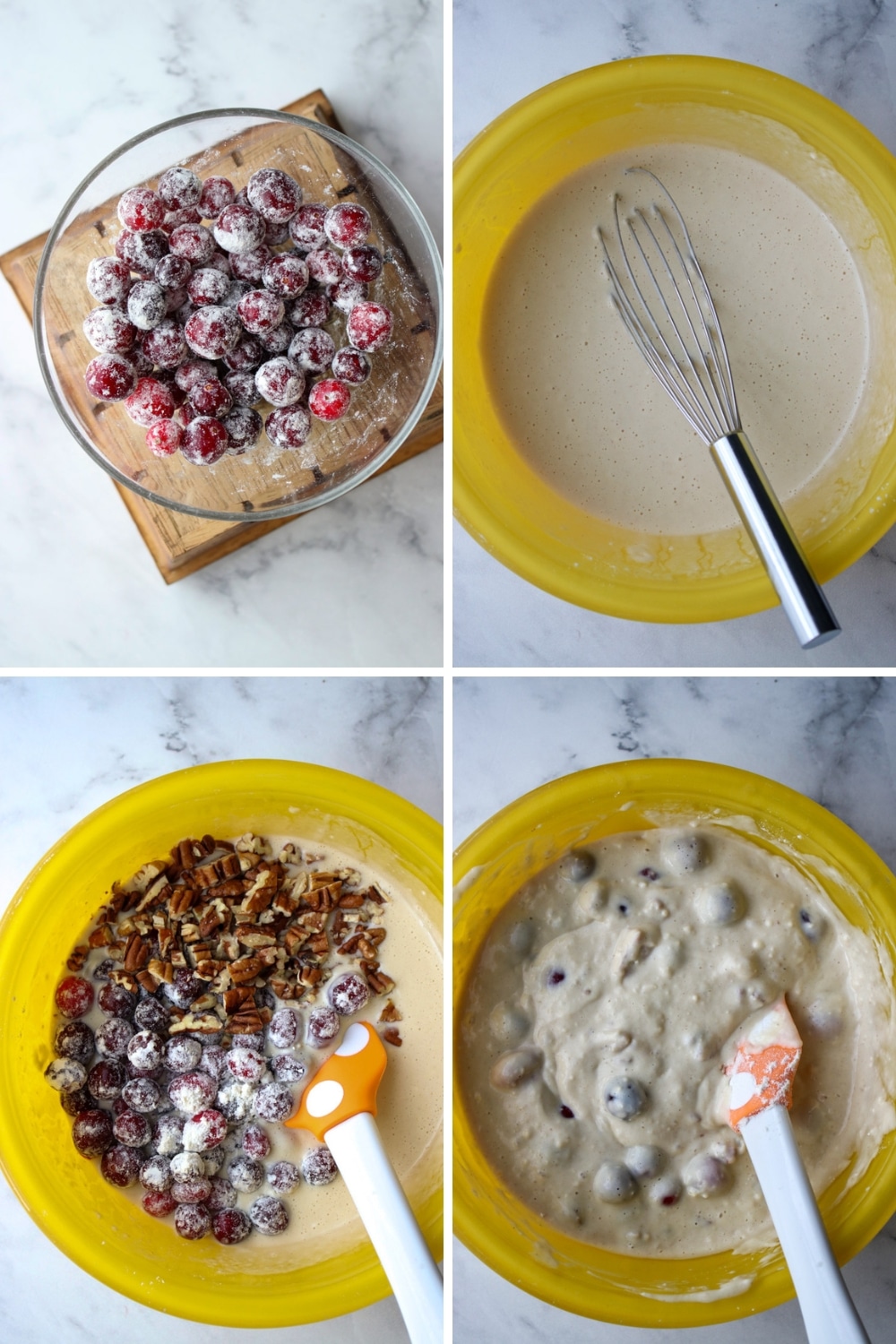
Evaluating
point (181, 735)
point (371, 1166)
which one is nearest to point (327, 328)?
point (181, 735)

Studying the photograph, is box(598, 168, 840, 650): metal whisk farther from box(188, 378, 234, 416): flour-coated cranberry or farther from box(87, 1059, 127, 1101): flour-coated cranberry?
box(87, 1059, 127, 1101): flour-coated cranberry

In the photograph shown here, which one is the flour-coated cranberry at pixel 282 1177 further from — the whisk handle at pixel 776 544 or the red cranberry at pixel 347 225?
the red cranberry at pixel 347 225

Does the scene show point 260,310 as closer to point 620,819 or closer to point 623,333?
point 623,333

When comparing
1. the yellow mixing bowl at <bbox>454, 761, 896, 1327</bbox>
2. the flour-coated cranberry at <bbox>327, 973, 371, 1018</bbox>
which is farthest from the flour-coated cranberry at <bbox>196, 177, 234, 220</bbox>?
the flour-coated cranberry at <bbox>327, 973, 371, 1018</bbox>

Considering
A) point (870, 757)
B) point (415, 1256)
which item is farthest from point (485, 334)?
point (415, 1256)

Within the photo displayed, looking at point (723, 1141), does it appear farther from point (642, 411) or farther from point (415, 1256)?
point (642, 411)

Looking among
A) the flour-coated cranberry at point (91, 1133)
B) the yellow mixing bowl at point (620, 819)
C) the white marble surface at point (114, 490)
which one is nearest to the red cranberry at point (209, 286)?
the white marble surface at point (114, 490)
